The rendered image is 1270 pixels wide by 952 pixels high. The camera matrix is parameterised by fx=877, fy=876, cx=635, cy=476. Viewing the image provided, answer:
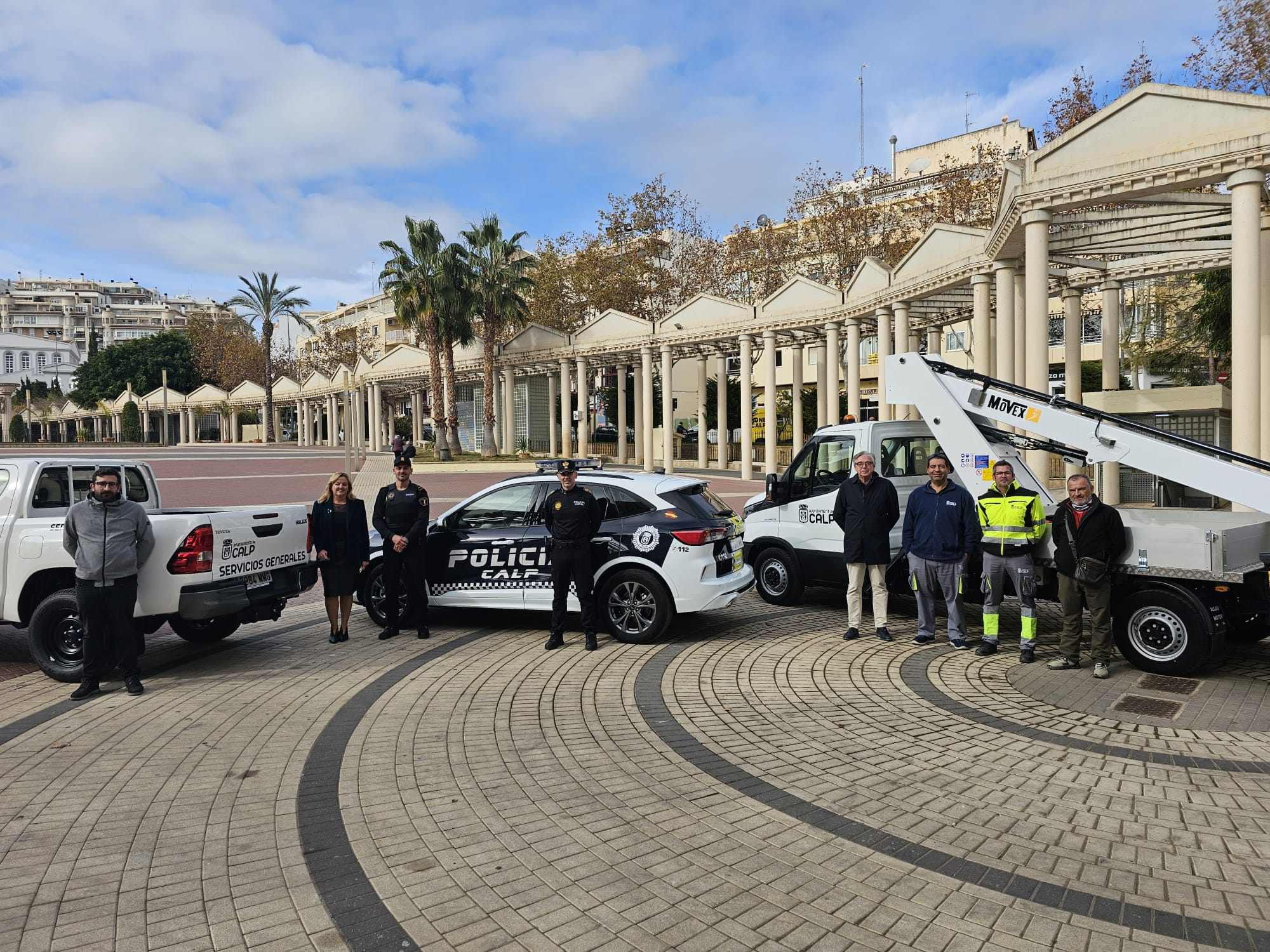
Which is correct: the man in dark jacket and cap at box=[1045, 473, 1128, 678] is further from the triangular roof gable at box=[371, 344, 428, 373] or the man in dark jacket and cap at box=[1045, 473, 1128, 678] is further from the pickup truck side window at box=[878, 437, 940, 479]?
the triangular roof gable at box=[371, 344, 428, 373]

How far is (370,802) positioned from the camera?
4.77 meters

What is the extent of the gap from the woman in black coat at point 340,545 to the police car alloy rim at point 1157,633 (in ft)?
23.0

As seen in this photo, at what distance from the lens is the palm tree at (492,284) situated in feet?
127

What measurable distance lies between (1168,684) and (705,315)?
974 inches

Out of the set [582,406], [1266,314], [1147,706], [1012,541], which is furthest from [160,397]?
[1147,706]

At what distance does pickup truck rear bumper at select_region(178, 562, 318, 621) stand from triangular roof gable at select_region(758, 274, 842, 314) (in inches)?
811

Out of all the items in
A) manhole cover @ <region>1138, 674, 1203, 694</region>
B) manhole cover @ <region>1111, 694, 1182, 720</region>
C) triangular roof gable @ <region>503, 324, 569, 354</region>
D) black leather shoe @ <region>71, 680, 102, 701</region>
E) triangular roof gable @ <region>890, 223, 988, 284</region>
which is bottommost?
manhole cover @ <region>1111, 694, 1182, 720</region>

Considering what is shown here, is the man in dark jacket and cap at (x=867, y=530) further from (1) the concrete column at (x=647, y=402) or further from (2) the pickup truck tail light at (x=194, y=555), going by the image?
(1) the concrete column at (x=647, y=402)

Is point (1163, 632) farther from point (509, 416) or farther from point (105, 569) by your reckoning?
point (509, 416)

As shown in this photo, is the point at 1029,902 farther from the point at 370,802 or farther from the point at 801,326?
the point at 801,326

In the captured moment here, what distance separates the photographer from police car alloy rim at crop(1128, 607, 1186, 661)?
700cm

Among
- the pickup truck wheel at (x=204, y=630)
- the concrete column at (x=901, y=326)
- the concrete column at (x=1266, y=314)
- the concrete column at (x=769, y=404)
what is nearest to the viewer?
the pickup truck wheel at (x=204, y=630)

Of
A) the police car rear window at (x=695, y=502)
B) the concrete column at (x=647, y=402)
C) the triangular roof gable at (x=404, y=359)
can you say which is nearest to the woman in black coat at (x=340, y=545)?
the police car rear window at (x=695, y=502)

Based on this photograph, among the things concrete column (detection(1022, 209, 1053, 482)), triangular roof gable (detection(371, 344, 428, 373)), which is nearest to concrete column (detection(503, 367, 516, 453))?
triangular roof gable (detection(371, 344, 428, 373))
